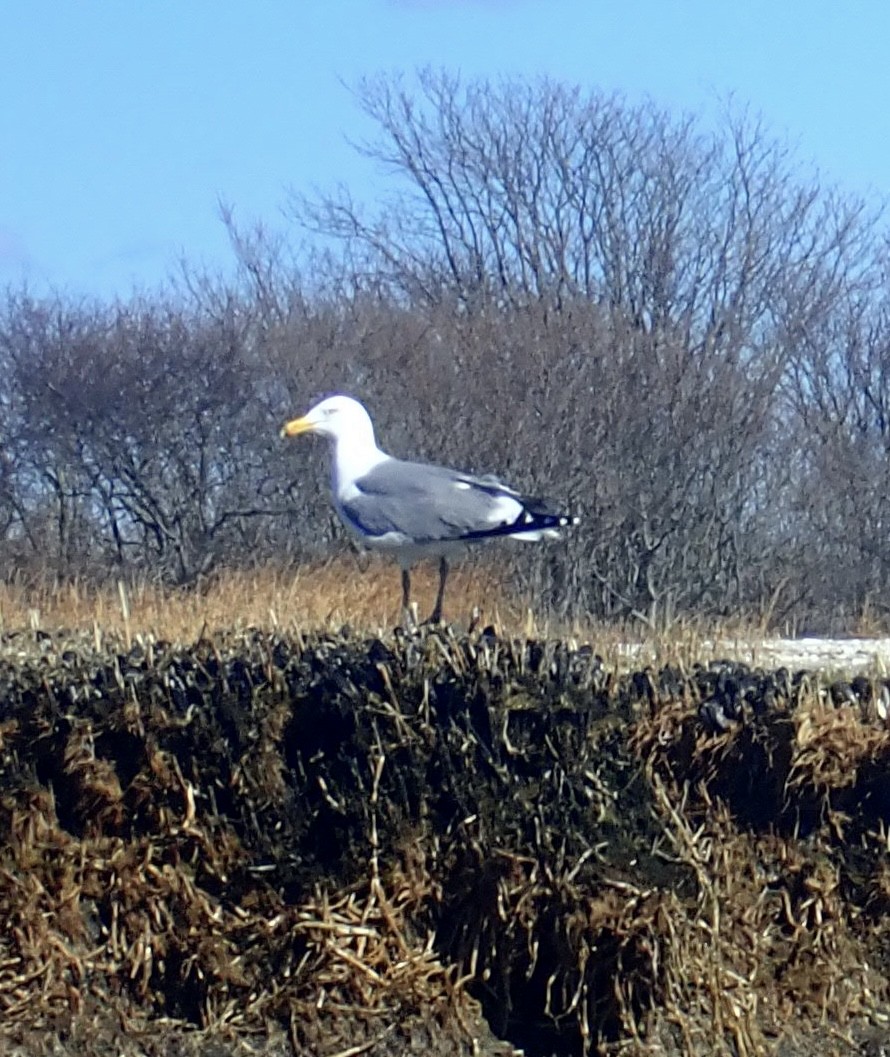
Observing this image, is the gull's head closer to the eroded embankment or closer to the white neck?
the white neck

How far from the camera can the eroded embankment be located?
6.05 metres

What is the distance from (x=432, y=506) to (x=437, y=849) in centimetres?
351

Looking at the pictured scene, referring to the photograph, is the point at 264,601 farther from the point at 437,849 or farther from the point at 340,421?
the point at 437,849

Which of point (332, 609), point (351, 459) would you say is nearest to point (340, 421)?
point (351, 459)

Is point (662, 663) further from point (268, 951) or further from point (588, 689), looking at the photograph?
point (268, 951)

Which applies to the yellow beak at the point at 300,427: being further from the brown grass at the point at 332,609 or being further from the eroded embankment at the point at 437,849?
the eroded embankment at the point at 437,849

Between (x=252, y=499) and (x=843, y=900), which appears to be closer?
(x=843, y=900)

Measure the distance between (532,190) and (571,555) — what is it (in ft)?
41.4

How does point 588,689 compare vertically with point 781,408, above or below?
below

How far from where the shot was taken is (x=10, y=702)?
20.9 feet

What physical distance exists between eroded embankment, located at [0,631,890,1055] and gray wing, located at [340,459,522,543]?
3.01 meters

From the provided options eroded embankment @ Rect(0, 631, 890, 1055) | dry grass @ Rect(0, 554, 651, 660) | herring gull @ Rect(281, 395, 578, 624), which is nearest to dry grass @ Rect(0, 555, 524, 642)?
dry grass @ Rect(0, 554, 651, 660)

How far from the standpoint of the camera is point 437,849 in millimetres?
6227

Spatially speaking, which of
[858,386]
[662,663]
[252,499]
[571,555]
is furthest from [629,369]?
[662,663]
